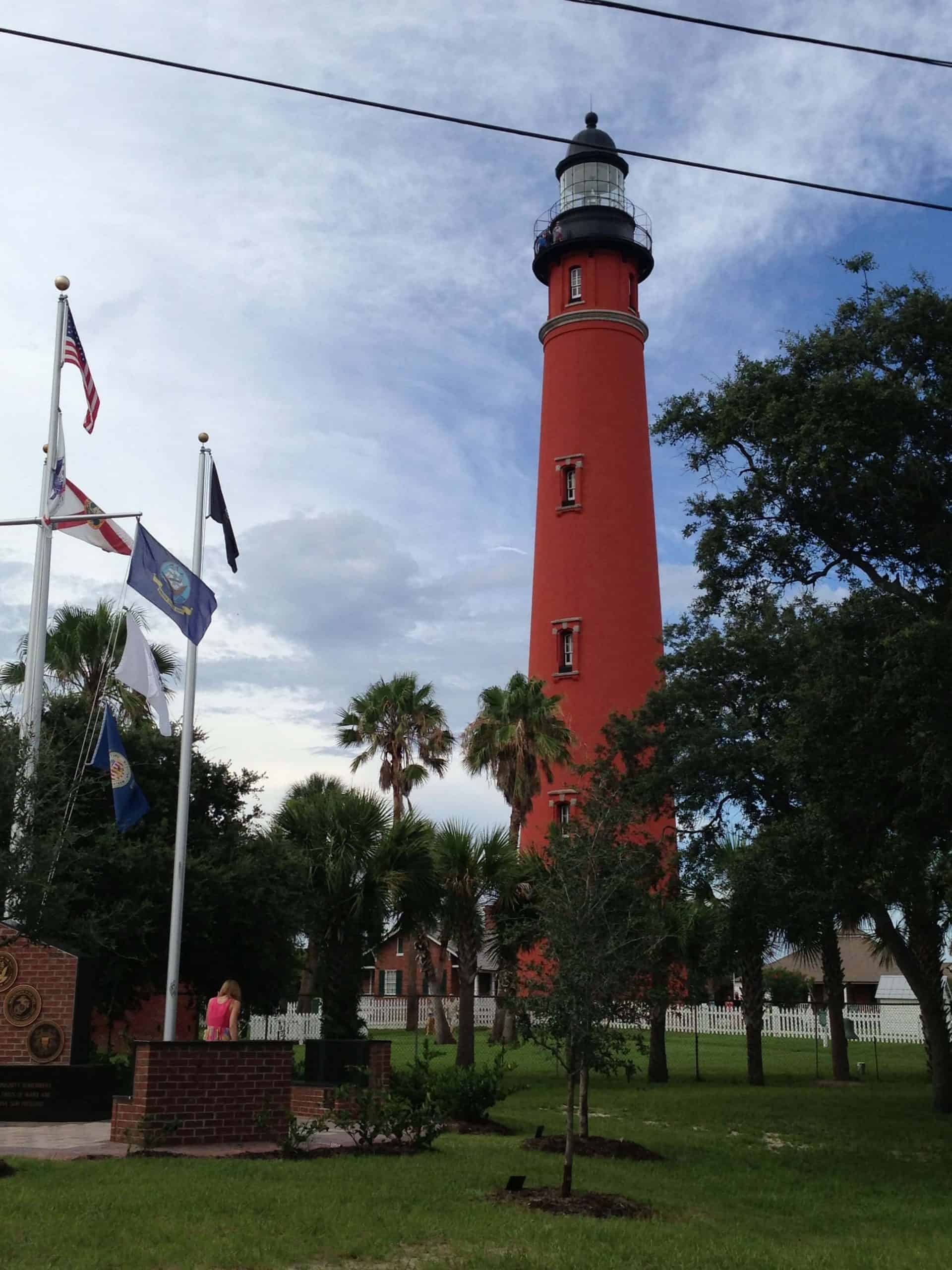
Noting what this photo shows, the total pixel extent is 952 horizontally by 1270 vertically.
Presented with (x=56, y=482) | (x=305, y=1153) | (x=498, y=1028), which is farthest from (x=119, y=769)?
(x=498, y=1028)

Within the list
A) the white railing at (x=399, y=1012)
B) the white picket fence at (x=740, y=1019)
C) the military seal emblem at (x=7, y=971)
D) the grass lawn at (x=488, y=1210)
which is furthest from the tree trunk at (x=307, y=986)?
the grass lawn at (x=488, y=1210)

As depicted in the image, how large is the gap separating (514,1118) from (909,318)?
13276 millimetres

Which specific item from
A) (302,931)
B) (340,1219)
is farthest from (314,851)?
(340,1219)

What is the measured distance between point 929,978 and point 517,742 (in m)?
15.2

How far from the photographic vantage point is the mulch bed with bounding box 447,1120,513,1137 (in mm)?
17828

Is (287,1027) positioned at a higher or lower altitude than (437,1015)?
lower

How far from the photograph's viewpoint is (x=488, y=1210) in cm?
1125

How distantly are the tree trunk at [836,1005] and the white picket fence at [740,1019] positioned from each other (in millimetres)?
11363

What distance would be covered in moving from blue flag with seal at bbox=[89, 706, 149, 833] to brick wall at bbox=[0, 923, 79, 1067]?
7.68 feet

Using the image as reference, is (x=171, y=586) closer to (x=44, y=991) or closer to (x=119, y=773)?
(x=119, y=773)

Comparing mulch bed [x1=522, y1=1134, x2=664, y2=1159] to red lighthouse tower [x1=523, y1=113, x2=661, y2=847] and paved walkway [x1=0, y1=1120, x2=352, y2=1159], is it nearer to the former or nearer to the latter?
paved walkway [x1=0, y1=1120, x2=352, y2=1159]

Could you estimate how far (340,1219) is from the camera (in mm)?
10453

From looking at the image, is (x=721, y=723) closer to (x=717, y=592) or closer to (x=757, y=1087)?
(x=717, y=592)

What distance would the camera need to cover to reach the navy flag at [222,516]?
22078 millimetres
